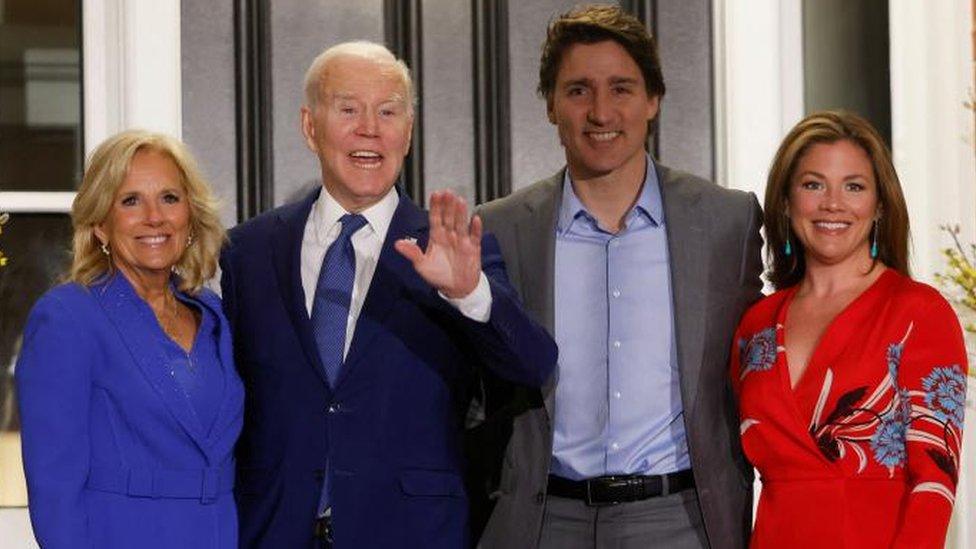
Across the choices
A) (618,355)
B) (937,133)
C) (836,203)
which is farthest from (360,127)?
(937,133)

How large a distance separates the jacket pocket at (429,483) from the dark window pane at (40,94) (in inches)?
43.7

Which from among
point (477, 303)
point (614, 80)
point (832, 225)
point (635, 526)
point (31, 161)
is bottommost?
point (635, 526)

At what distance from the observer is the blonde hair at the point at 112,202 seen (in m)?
2.68

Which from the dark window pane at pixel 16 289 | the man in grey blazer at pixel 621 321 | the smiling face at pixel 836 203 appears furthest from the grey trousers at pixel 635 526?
the dark window pane at pixel 16 289

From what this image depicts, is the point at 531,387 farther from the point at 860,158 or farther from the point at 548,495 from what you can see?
the point at 860,158

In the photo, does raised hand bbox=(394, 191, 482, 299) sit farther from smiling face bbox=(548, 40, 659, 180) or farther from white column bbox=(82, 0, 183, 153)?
white column bbox=(82, 0, 183, 153)

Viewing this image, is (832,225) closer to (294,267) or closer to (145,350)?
(294,267)

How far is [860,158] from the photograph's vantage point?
107 inches

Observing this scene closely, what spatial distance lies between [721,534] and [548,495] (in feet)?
1.00

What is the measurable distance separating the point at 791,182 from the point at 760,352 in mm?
308

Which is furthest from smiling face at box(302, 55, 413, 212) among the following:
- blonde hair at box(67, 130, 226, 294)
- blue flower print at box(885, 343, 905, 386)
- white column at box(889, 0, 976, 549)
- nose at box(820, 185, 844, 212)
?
white column at box(889, 0, 976, 549)

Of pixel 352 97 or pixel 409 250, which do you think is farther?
pixel 352 97

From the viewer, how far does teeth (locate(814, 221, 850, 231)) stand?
2695 mm

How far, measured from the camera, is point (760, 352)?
8.89 ft
